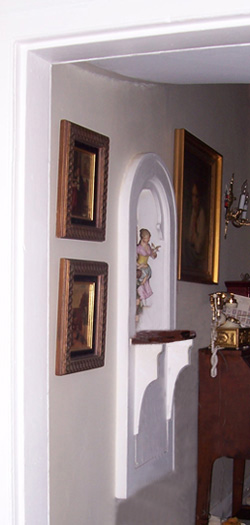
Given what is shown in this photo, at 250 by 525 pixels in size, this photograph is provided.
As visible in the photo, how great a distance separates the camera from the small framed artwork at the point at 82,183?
2.63 meters

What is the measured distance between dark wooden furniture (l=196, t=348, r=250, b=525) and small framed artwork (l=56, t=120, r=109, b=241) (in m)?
1.76

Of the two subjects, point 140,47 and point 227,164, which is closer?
point 140,47

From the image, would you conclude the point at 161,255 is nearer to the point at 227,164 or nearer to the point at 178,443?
the point at 178,443

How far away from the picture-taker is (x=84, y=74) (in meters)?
2.84

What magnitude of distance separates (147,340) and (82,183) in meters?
0.86

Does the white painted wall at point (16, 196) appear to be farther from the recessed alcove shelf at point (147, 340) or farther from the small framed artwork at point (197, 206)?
the small framed artwork at point (197, 206)

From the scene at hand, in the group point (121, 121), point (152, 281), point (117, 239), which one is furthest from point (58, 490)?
point (121, 121)

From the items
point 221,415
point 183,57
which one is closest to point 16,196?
point 183,57

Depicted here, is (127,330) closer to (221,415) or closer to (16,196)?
(221,415)

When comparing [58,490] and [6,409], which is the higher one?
[6,409]

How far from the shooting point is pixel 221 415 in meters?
4.38

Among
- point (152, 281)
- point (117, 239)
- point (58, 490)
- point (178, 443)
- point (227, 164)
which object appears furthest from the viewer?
point (227, 164)

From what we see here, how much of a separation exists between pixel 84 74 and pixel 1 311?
145 cm

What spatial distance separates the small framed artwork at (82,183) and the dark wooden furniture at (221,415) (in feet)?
5.79
